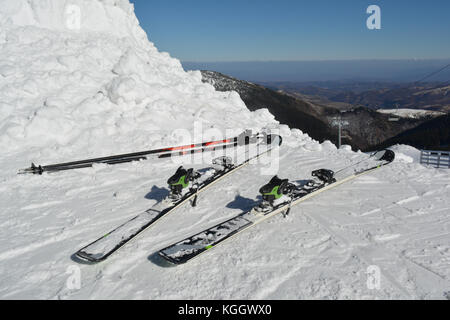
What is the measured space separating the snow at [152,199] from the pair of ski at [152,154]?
41 cm

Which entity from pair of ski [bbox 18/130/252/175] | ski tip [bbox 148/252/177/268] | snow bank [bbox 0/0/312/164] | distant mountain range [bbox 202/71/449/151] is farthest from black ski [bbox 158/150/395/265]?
distant mountain range [bbox 202/71/449/151]

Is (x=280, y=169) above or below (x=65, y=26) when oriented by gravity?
below

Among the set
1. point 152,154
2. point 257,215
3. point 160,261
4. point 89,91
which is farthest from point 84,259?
point 89,91

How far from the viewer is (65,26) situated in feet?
55.5

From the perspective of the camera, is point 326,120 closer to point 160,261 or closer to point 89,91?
point 89,91

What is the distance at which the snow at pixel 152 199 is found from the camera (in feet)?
14.6

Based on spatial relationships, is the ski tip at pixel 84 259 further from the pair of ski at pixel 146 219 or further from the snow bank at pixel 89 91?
the snow bank at pixel 89 91

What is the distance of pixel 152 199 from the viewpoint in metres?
7.69

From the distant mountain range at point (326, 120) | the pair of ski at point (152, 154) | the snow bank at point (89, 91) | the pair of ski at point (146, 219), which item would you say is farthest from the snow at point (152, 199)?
the distant mountain range at point (326, 120)

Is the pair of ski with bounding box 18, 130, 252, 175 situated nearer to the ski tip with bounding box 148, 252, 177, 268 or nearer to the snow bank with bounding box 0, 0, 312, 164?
the snow bank with bounding box 0, 0, 312, 164

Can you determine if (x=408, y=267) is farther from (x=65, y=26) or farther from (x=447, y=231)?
(x=65, y=26)

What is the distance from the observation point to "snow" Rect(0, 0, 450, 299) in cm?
445

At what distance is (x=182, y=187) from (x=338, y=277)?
4057 millimetres
